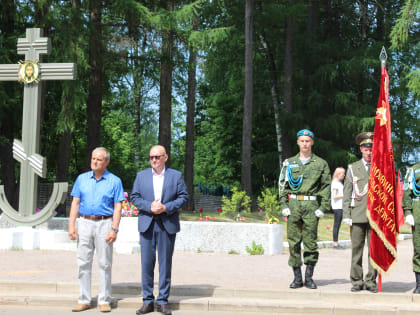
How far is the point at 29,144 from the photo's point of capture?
1253 cm

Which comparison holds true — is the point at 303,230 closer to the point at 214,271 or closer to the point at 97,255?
the point at 214,271

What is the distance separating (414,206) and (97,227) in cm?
411

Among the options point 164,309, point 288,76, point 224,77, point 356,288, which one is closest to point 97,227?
point 164,309

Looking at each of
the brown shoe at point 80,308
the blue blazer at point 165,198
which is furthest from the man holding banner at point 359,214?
the brown shoe at point 80,308

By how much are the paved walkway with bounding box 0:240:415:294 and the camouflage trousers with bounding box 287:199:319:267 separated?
446 millimetres

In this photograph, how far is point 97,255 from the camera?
7.21 m

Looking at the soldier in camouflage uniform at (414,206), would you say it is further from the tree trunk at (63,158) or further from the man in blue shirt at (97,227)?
the tree trunk at (63,158)

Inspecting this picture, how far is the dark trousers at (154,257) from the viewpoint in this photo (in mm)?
7129

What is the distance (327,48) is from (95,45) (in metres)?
15.9

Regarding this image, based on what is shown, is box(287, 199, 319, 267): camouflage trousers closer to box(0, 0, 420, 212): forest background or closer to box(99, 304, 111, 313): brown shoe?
box(99, 304, 111, 313): brown shoe

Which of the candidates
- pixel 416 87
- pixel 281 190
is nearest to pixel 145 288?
pixel 281 190

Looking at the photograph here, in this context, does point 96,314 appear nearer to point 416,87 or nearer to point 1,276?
point 1,276

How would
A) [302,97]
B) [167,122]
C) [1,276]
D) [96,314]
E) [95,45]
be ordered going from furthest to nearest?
[302,97] < [167,122] < [95,45] < [1,276] < [96,314]

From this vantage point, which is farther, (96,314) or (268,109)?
(268,109)
